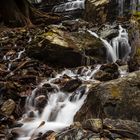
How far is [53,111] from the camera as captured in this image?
10875 millimetres

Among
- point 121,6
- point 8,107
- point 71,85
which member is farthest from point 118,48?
point 121,6

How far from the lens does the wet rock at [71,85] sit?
39.3ft

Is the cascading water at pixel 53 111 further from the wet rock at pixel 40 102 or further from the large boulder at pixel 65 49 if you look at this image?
the large boulder at pixel 65 49

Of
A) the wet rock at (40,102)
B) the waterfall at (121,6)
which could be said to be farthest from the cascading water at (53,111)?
the waterfall at (121,6)

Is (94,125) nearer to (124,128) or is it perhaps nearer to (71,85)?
(124,128)

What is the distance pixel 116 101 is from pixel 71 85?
11.8 feet

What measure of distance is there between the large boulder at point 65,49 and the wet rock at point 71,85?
3.15 m

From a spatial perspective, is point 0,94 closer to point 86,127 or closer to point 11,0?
point 86,127

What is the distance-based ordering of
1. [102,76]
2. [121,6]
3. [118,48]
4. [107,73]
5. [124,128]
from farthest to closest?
[121,6], [118,48], [107,73], [102,76], [124,128]

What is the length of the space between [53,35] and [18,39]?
2.49m

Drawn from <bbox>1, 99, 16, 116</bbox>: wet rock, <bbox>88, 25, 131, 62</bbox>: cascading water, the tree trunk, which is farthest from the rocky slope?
the tree trunk

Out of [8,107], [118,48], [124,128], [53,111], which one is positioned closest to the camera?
[124,128]

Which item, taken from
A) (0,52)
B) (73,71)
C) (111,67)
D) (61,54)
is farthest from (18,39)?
(111,67)

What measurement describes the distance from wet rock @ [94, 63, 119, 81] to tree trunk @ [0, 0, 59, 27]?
352 inches
